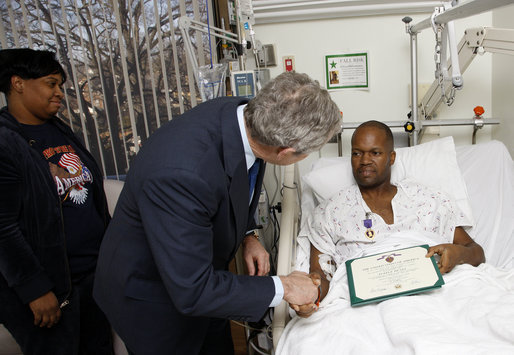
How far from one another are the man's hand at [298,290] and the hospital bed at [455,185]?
1.14 ft

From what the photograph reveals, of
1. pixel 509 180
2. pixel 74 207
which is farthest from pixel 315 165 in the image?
pixel 74 207

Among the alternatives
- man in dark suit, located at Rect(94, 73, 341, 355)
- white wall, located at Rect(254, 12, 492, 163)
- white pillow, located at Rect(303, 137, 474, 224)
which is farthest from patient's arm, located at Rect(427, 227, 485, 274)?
white wall, located at Rect(254, 12, 492, 163)

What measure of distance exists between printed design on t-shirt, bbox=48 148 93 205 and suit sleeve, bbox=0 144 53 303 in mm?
156

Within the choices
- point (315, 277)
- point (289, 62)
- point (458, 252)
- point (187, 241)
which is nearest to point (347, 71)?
point (289, 62)

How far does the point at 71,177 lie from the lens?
1550mm

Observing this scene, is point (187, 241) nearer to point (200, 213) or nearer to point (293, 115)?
point (200, 213)

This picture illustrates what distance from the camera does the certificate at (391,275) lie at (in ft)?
4.05

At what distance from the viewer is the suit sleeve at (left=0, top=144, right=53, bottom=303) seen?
1318 millimetres

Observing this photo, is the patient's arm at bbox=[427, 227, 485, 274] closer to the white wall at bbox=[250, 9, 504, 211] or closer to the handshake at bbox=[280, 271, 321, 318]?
the handshake at bbox=[280, 271, 321, 318]

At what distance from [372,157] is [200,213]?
1.14 metres

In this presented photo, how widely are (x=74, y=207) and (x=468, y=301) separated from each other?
60.4 inches

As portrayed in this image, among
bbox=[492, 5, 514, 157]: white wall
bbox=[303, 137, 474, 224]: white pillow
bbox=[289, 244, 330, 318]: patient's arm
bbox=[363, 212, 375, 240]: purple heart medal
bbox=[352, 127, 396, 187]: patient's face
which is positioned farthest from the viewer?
bbox=[492, 5, 514, 157]: white wall

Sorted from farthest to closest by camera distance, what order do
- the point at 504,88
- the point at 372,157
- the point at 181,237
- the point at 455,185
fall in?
1. the point at 504,88
2. the point at 455,185
3. the point at 372,157
4. the point at 181,237

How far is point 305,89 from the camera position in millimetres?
876
